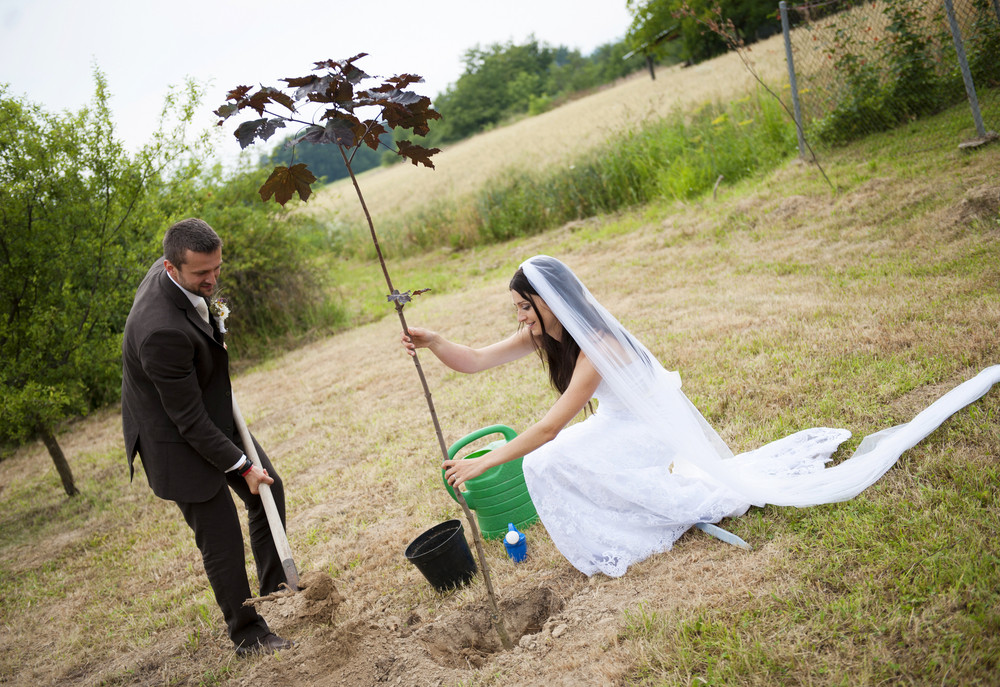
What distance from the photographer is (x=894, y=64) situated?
31.0ft

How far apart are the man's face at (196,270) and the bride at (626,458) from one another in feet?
3.40

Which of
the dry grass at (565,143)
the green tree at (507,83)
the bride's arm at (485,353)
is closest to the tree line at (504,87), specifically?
the green tree at (507,83)

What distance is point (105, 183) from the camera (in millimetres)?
7531

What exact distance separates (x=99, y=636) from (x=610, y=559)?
345cm

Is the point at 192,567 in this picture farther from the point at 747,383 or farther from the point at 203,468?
the point at 747,383

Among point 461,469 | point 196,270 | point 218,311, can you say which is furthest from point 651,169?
point 461,469

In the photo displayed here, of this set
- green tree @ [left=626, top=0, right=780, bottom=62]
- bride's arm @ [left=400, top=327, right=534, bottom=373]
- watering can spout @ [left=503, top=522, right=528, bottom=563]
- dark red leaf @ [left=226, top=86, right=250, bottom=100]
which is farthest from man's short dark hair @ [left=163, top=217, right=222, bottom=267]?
green tree @ [left=626, top=0, right=780, bottom=62]

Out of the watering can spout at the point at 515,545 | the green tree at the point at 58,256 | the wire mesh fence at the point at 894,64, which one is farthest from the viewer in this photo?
the wire mesh fence at the point at 894,64

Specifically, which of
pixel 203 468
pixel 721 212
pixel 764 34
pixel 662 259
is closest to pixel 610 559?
pixel 203 468

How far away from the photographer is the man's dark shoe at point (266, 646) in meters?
3.59

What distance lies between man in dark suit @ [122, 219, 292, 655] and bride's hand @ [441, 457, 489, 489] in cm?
115

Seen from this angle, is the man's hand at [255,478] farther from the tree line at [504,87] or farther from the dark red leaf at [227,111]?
the tree line at [504,87]

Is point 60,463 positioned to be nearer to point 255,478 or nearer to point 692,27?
point 255,478

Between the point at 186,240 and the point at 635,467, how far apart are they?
250cm
